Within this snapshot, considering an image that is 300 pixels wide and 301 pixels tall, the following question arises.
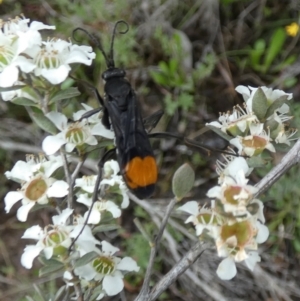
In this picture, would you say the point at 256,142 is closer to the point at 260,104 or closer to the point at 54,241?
the point at 260,104

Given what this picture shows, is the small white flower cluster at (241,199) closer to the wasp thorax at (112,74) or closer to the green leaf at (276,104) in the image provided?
the green leaf at (276,104)

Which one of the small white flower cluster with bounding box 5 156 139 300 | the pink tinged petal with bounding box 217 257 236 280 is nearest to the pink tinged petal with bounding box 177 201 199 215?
the pink tinged petal with bounding box 217 257 236 280

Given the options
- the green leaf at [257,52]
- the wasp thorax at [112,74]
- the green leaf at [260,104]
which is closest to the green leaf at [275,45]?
the green leaf at [257,52]

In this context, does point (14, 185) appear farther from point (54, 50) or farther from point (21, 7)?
point (54, 50)

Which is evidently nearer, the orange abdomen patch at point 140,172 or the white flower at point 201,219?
the white flower at point 201,219

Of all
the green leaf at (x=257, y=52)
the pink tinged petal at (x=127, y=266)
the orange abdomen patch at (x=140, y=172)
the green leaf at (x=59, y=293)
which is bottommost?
the green leaf at (x=257, y=52)

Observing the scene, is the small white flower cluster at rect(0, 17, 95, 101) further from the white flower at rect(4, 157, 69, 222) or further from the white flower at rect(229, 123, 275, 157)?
the white flower at rect(229, 123, 275, 157)
